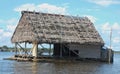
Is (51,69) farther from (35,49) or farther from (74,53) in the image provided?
(74,53)

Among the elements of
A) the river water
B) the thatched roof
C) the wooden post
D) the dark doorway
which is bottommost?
the river water

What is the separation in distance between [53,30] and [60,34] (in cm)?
119

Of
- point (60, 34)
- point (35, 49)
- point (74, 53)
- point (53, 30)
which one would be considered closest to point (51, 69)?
point (35, 49)

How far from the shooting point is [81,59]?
60.8m

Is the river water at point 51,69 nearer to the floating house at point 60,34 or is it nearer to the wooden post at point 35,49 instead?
the floating house at point 60,34

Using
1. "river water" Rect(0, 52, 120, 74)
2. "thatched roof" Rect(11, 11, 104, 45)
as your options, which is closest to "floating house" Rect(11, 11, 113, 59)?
"thatched roof" Rect(11, 11, 104, 45)

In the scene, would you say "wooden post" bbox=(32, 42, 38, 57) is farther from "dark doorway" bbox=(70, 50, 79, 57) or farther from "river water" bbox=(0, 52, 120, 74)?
"dark doorway" bbox=(70, 50, 79, 57)

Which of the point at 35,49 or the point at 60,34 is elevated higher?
the point at 60,34

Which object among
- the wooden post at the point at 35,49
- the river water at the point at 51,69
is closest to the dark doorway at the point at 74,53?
the river water at the point at 51,69

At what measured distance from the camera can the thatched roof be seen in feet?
189

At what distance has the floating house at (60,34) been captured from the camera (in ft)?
189

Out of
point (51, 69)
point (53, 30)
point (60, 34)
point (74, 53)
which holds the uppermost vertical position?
point (53, 30)

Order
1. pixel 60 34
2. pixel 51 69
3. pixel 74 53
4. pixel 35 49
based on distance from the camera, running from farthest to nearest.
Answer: pixel 74 53, pixel 60 34, pixel 35 49, pixel 51 69

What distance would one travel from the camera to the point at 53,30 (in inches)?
2341
